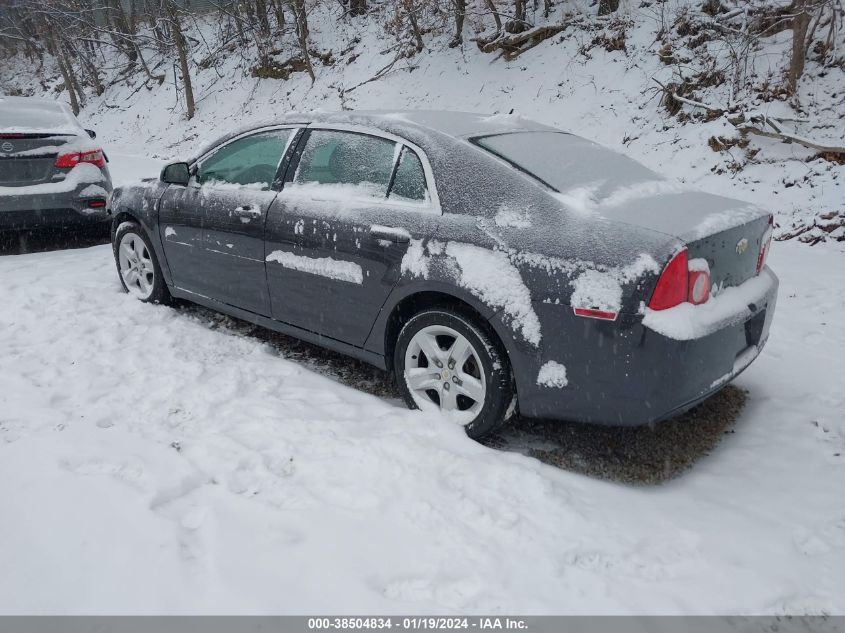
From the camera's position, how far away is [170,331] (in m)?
4.73

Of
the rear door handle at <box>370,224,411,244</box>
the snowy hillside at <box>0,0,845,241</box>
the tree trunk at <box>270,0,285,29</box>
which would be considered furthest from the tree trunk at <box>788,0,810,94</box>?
the tree trunk at <box>270,0,285,29</box>

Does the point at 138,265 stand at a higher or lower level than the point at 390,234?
lower

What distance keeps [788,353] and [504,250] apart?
8.37 feet

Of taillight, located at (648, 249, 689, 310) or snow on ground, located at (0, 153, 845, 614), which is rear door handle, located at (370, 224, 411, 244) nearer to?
snow on ground, located at (0, 153, 845, 614)

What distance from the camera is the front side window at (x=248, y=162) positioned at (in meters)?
4.22

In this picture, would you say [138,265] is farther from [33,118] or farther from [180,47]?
[180,47]

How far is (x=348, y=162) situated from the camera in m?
3.84

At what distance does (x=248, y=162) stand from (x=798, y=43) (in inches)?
294

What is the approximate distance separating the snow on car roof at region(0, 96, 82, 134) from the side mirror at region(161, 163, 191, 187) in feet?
9.69

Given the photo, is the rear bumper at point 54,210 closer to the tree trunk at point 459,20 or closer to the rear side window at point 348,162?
the rear side window at point 348,162

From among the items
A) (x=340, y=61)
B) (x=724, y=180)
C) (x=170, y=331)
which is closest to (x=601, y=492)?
(x=170, y=331)

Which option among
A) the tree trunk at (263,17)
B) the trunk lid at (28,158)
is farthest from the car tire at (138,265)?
the tree trunk at (263,17)
